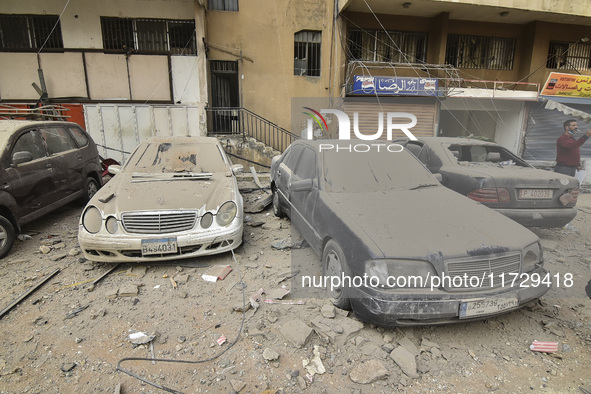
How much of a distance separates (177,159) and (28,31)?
417 inches

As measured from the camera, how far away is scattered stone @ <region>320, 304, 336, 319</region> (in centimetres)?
280

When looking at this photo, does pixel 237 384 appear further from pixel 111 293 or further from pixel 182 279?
pixel 111 293

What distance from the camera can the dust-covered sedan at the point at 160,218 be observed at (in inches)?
138

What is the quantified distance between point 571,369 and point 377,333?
1.43 metres

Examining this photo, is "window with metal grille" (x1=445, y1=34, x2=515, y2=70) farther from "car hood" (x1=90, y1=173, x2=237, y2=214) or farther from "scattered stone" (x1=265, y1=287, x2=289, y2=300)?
"scattered stone" (x1=265, y1=287, x2=289, y2=300)

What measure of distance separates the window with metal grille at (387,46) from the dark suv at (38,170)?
10079 mm

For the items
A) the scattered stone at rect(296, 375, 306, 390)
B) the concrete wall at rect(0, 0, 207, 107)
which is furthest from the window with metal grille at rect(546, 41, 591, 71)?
the scattered stone at rect(296, 375, 306, 390)

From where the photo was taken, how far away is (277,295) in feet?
10.5

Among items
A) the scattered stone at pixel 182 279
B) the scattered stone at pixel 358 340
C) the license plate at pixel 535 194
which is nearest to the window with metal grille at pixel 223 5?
the scattered stone at pixel 182 279

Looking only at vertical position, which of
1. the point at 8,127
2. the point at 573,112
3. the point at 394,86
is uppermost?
the point at 394,86

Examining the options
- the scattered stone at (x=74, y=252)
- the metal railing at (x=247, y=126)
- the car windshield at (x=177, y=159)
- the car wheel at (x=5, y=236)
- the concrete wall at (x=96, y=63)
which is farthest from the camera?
the metal railing at (x=247, y=126)

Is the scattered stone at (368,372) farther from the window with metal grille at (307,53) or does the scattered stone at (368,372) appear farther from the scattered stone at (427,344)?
the window with metal grille at (307,53)

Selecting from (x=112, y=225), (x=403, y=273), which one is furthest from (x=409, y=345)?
(x=112, y=225)

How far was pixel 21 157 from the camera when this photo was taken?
14.1 feet
